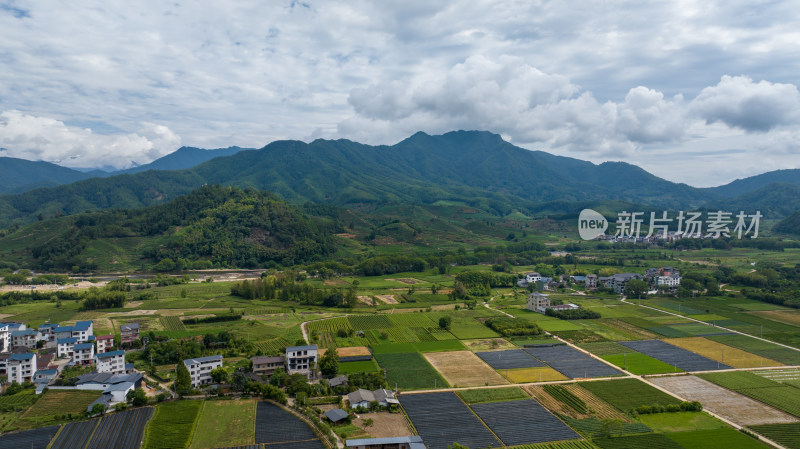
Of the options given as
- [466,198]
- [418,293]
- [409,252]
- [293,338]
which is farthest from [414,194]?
[293,338]

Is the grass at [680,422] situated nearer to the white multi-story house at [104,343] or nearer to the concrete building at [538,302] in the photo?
the concrete building at [538,302]

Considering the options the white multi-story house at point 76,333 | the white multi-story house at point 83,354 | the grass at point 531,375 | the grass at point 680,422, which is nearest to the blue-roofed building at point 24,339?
the white multi-story house at point 76,333

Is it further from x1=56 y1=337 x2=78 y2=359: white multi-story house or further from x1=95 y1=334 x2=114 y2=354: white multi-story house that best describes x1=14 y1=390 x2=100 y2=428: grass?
x1=56 y1=337 x2=78 y2=359: white multi-story house

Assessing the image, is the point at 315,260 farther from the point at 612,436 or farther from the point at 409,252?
the point at 612,436

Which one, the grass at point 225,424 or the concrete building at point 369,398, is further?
the concrete building at point 369,398

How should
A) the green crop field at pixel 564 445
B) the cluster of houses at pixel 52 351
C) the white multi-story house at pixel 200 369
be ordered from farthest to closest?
the cluster of houses at pixel 52 351 → the white multi-story house at pixel 200 369 → the green crop field at pixel 564 445

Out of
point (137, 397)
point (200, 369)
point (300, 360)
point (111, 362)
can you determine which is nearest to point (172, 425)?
point (137, 397)
